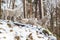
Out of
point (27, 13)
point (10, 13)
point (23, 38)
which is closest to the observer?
point (23, 38)

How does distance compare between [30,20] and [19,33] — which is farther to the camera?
[30,20]

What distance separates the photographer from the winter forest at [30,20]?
455 centimetres

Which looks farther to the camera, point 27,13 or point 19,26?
point 27,13

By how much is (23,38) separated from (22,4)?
680 centimetres

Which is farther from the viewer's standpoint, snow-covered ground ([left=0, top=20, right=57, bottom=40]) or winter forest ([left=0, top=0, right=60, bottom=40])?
winter forest ([left=0, top=0, right=60, bottom=40])

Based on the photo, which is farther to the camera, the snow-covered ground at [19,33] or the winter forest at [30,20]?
the winter forest at [30,20]

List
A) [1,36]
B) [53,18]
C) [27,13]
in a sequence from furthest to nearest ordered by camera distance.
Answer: [27,13]
[53,18]
[1,36]

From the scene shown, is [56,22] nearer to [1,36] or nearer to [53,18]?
[53,18]

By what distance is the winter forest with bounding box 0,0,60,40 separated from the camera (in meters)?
4.55

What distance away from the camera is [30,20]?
763cm

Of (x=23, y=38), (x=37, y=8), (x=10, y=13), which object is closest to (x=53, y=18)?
(x=37, y=8)

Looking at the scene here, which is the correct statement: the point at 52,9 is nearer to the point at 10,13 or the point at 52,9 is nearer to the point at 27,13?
the point at 27,13

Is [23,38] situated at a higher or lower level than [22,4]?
lower

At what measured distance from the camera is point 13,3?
Answer: 1075cm
